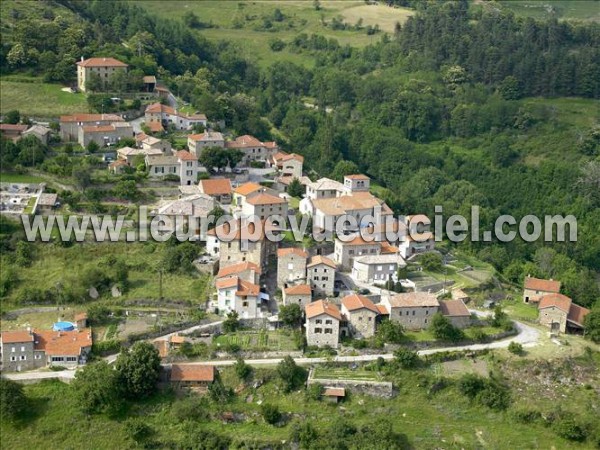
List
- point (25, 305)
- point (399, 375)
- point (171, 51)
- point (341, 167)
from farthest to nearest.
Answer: point (171, 51)
point (341, 167)
point (25, 305)
point (399, 375)

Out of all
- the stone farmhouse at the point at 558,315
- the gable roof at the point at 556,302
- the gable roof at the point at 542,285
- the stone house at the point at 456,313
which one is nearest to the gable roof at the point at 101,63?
the stone house at the point at 456,313

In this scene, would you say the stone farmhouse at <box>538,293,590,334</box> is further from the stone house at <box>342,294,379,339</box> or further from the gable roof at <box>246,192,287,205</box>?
the gable roof at <box>246,192,287,205</box>

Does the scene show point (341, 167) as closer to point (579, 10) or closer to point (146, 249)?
point (146, 249)

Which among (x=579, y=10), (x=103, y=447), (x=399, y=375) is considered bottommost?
(x=103, y=447)

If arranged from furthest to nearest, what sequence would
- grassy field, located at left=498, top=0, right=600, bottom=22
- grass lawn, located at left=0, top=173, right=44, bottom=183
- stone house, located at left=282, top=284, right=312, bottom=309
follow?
grassy field, located at left=498, top=0, right=600, bottom=22 → grass lawn, located at left=0, top=173, right=44, bottom=183 → stone house, located at left=282, top=284, right=312, bottom=309

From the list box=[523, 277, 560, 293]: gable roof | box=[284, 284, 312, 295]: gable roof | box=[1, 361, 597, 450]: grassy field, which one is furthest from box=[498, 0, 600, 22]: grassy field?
box=[1, 361, 597, 450]: grassy field

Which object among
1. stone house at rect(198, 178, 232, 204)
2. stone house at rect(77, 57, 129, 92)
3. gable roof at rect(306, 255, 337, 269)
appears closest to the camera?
gable roof at rect(306, 255, 337, 269)

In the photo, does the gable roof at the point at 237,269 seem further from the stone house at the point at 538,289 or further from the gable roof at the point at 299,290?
the stone house at the point at 538,289

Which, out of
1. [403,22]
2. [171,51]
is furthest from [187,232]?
[403,22]
